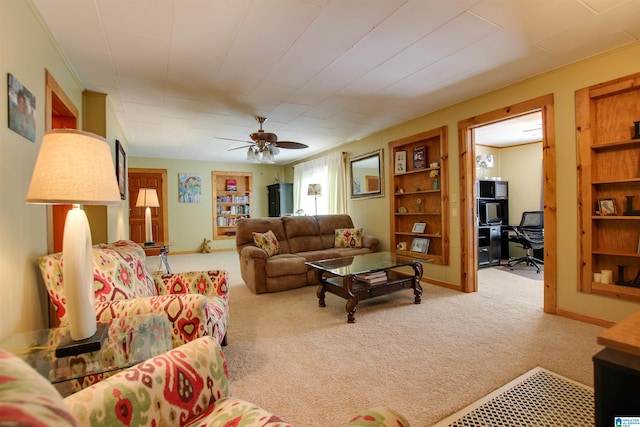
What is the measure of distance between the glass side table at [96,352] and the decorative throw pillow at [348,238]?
3.58 m

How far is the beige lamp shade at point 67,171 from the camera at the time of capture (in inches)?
46.6

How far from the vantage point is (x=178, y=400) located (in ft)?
3.09

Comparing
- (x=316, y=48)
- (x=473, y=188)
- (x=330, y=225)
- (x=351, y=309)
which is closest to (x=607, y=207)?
(x=473, y=188)

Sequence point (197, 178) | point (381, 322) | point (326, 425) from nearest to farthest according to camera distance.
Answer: point (326, 425), point (381, 322), point (197, 178)

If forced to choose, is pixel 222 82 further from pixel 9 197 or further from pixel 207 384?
pixel 207 384

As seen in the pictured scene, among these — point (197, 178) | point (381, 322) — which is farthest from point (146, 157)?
point (381, 322)

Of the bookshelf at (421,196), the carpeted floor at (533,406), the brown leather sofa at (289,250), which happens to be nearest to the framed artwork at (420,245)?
the bookshelf at (421,196)

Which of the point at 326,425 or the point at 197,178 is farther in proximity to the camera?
the point at 197,178

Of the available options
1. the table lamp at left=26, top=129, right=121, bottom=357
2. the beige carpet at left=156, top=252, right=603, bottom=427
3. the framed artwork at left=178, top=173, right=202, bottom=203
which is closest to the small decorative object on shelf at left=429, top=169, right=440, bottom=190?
the beige carpet at left=156, top=252, right=603, bottom=427

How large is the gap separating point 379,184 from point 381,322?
2898mm

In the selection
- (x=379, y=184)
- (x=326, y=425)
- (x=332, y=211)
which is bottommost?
(x=326, y=425)

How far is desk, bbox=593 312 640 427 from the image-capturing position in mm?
1137

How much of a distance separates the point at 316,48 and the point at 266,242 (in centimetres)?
266

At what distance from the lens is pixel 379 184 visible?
5258mm
